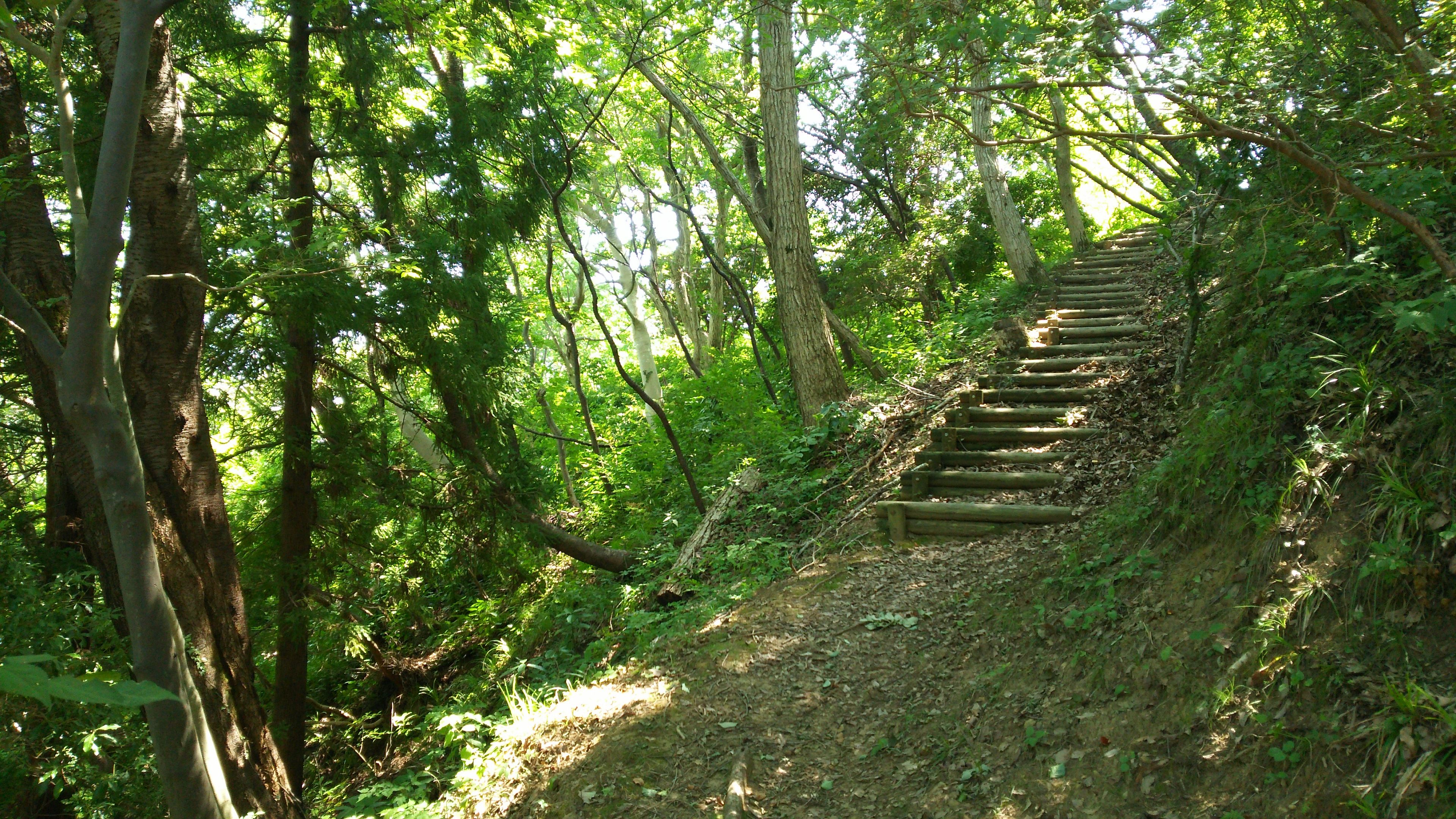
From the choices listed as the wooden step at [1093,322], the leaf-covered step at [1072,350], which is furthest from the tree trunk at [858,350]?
the wooden step at [1093,322]

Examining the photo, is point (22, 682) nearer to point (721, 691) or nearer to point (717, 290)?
point (721, 691)

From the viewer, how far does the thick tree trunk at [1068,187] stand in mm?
13727

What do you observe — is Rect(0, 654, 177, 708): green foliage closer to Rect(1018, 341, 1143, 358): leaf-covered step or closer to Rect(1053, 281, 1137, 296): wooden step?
Rect(1018, 341, 1143, 358): leaf-covered step

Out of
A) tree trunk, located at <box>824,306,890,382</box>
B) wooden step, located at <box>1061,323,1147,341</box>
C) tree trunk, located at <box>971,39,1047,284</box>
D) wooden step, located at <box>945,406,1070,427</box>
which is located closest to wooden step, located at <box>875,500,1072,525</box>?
wooden step, located at <box>945,406,1070,427</box>

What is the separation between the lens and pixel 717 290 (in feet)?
60.8

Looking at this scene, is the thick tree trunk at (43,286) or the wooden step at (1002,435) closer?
the thick tree trunk at (43,286)

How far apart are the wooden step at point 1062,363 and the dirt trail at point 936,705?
189cm

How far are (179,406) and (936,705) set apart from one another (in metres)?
5.32

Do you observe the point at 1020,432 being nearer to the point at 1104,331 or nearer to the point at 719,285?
the point at 1104,331

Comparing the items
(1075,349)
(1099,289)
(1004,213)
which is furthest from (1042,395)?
(1004,213)

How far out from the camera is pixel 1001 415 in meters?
7.95

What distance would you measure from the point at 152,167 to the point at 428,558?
177 inches

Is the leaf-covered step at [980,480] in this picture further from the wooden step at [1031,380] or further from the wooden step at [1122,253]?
the wooden step at [1122,253]

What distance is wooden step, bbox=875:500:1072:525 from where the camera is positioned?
20.2ft
